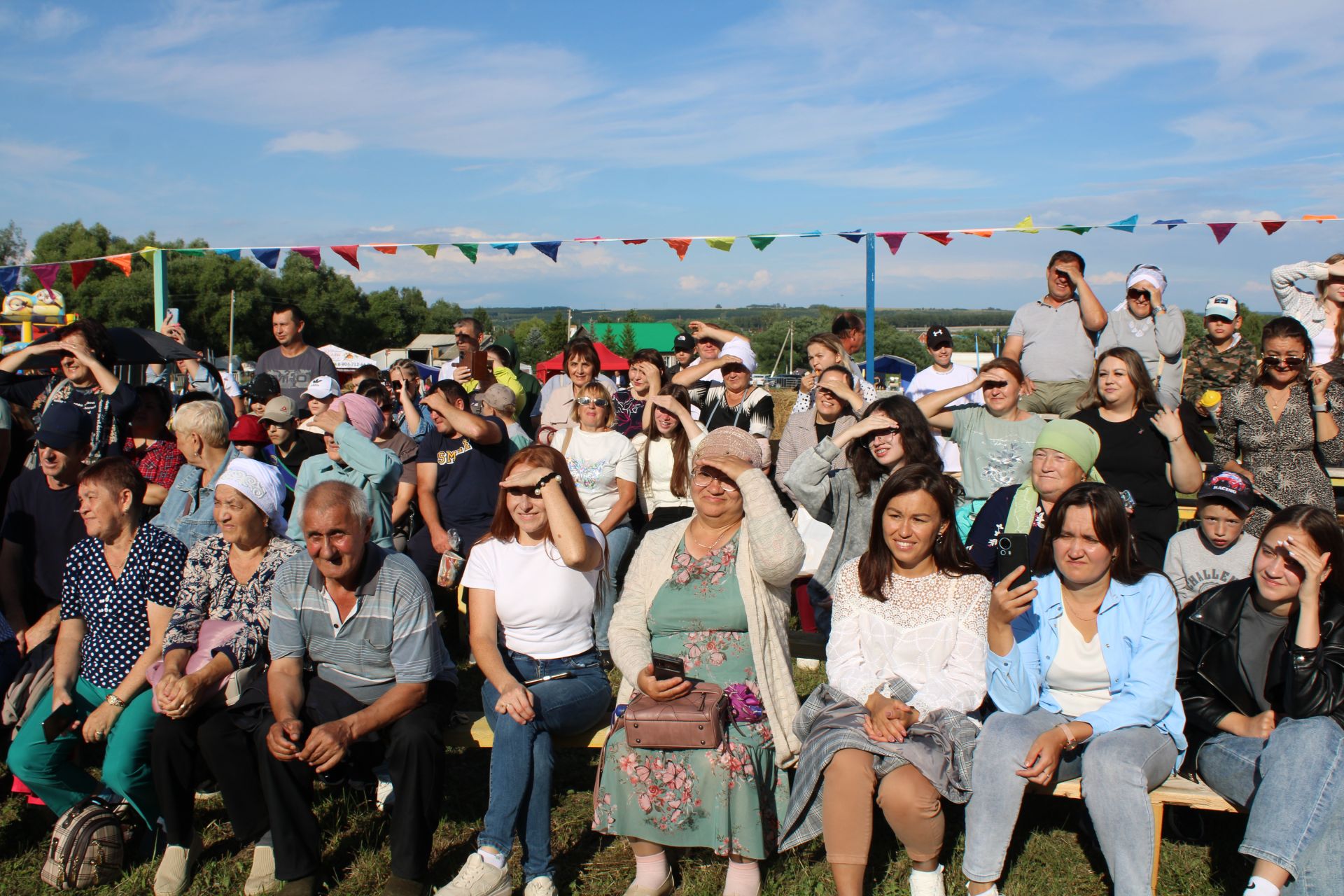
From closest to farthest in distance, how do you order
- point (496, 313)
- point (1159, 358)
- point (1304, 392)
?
point (1304, 392)
point (1159, 358)
point (496, 313)

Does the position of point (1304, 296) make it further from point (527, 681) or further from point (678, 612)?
point (527, 681)

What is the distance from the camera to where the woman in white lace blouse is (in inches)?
123

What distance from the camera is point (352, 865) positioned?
365 cm

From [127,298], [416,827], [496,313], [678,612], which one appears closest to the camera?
[416,827]

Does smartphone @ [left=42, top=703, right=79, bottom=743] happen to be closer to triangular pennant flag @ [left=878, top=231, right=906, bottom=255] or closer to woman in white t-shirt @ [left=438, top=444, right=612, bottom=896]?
woman in white t-shirt @ [left=438, top=444, right=612, bottom=896]

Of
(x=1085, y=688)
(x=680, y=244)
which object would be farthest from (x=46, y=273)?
(x=1085, y=688)

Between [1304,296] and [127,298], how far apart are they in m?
46.6

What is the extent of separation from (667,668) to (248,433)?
3474 mm

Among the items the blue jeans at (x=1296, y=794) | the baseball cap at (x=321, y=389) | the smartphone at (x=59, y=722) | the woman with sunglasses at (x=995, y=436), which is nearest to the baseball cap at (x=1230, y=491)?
the woman with sunglasses at (x=995, y=436)

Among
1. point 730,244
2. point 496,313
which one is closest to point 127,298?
point 730,244

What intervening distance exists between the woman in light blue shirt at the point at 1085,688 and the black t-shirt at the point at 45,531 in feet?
14.5

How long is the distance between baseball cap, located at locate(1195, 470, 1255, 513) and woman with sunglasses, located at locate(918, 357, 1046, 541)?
3.00 ft

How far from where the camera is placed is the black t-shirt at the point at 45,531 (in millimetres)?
4766

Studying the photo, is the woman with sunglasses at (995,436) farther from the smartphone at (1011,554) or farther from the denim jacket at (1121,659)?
the denim jacket at (1121,659)
